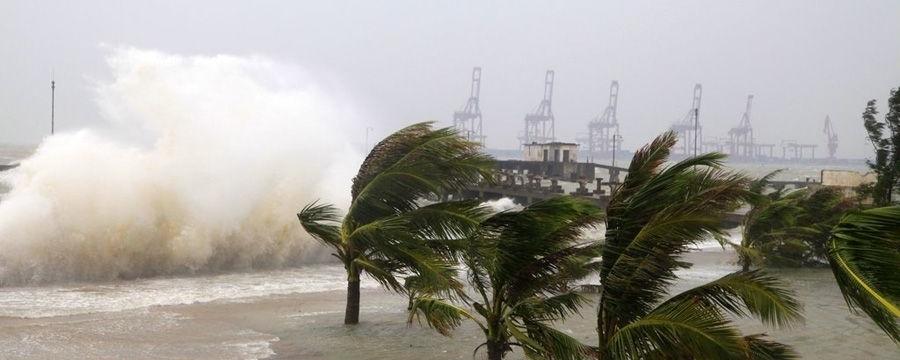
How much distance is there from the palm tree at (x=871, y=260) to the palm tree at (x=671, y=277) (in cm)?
65

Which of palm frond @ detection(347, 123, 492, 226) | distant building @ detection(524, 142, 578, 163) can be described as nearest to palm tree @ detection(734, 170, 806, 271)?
palm frond @ detection(347, 123, 492, 226)

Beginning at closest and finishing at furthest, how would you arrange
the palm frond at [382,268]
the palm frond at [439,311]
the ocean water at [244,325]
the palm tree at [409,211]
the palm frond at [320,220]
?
the palm frond at [439,311], the palm tree at [409,211], the ocean water at [244,325], the palm frond at [382,268], the palm frond at [320,220]

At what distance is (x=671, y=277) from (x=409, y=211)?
201 inches

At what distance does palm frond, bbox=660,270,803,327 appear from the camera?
5160mm

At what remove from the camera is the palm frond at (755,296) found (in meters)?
5.16

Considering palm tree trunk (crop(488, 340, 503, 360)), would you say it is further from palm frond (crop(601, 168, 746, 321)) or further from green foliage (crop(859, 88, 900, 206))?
green foliage (crop(859, 88, 900, 206))

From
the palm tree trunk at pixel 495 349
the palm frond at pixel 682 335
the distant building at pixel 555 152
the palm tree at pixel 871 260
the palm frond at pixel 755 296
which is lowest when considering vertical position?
the palm tree trunk at pixel 495 349

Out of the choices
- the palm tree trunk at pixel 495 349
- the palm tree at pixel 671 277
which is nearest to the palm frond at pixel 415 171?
the palm tree trunk at pixel 495 349

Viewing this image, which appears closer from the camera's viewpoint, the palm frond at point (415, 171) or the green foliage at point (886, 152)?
the palm frond at point (415, 171)

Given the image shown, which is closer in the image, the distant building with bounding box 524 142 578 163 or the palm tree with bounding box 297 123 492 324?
the palm tree with bounding box 297 123 492 324

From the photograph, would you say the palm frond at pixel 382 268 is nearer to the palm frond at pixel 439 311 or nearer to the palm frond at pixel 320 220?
the palm frond at pixel 320 220

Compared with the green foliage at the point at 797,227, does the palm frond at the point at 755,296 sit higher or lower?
higher

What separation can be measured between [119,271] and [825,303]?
13.4 meters

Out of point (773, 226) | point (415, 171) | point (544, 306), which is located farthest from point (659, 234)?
point (773, 226)
